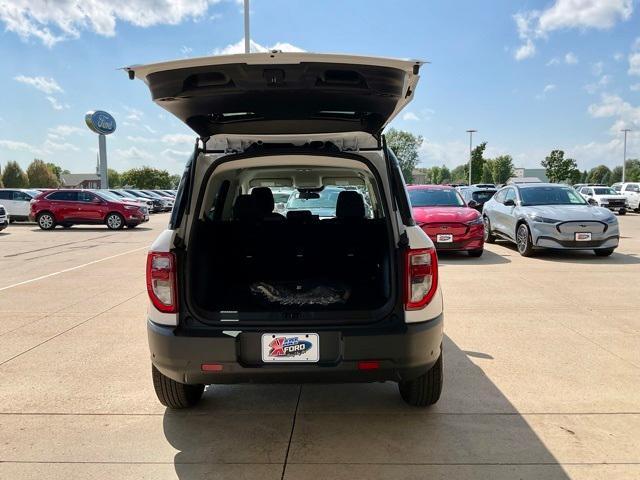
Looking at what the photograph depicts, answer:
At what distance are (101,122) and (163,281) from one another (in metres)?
39.9

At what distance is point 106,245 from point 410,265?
12854 millimetres

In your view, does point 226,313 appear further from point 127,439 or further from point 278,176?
point 278,176

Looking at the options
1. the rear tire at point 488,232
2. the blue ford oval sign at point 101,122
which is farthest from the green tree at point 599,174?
the rear tire at point 488,232

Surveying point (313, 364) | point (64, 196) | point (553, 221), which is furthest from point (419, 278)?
point (64, 196)

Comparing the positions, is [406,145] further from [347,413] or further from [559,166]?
[347,413]

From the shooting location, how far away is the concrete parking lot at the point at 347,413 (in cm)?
282

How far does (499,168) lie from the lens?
357ft

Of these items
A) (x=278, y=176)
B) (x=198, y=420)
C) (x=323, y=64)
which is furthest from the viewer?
(x=278, y=176)

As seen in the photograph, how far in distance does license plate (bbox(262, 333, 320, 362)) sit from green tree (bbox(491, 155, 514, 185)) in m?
112

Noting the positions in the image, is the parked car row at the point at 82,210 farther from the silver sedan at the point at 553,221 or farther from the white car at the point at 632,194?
the white car at the point at 632,194

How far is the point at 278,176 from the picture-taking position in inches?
205

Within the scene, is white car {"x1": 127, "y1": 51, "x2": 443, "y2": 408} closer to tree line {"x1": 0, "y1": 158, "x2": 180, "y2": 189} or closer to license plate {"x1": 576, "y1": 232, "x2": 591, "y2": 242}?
license plate {"x1": 576, "y1": 232, "x2": 591, "y2": 242}

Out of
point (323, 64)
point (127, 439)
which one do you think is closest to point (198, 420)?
point (127, 439)

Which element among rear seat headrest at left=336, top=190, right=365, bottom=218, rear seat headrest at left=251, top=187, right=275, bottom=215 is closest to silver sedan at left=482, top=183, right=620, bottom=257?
rear seat headrest at left=336, top=190, right=365, bottom=218
